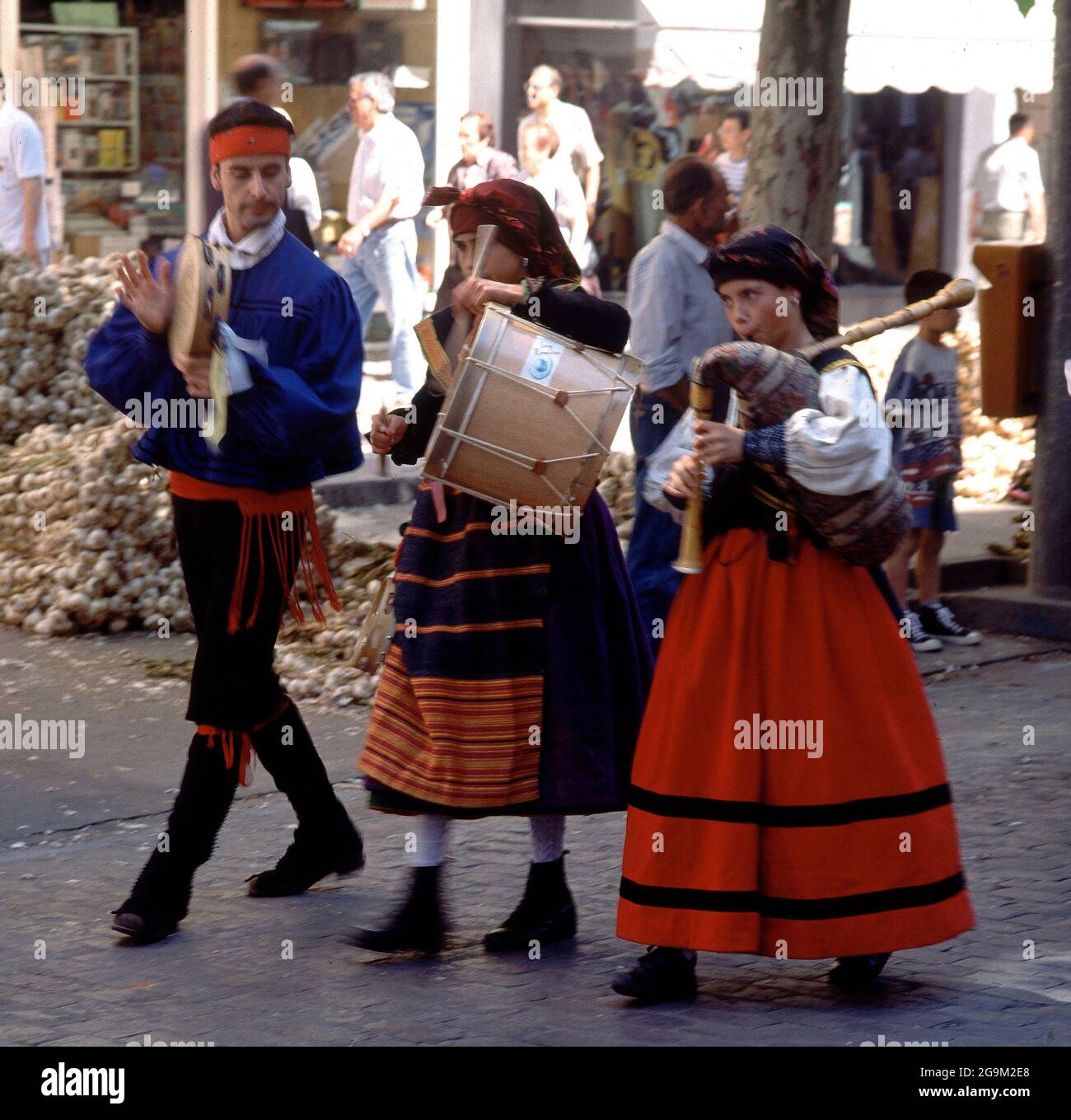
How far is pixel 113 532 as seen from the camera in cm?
870

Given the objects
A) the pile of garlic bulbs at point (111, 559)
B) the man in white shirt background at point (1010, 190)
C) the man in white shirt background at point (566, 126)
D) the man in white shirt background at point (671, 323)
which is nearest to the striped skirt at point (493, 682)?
the man in white shirt background at point (671, 323)

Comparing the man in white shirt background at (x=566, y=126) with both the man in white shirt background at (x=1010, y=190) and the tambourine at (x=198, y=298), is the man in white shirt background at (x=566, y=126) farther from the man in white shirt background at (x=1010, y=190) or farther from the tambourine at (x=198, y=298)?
the tambourine at (x=198, y=298)

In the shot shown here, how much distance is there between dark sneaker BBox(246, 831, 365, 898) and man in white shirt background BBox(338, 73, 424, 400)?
6.67 metres

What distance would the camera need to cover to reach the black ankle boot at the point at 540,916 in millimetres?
4887

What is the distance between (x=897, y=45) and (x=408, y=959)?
639 inches

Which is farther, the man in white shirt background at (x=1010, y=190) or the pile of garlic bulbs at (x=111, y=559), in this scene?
the man in white shirt background at (x=1010, y=190)

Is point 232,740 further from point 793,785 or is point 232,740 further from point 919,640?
point 919,640

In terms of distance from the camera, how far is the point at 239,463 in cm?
493

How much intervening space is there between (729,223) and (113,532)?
298 centimetres

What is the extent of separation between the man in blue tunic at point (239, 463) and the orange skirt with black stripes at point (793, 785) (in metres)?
1.14

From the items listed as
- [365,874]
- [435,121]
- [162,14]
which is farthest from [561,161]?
[365,874]

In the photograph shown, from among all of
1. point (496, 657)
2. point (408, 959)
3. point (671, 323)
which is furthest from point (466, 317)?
point (671, 323)

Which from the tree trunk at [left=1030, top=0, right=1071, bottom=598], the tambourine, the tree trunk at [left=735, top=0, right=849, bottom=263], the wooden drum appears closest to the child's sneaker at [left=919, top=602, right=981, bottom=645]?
the tree trunk at [left=1030, top=0, right=1071, bottom=598]
